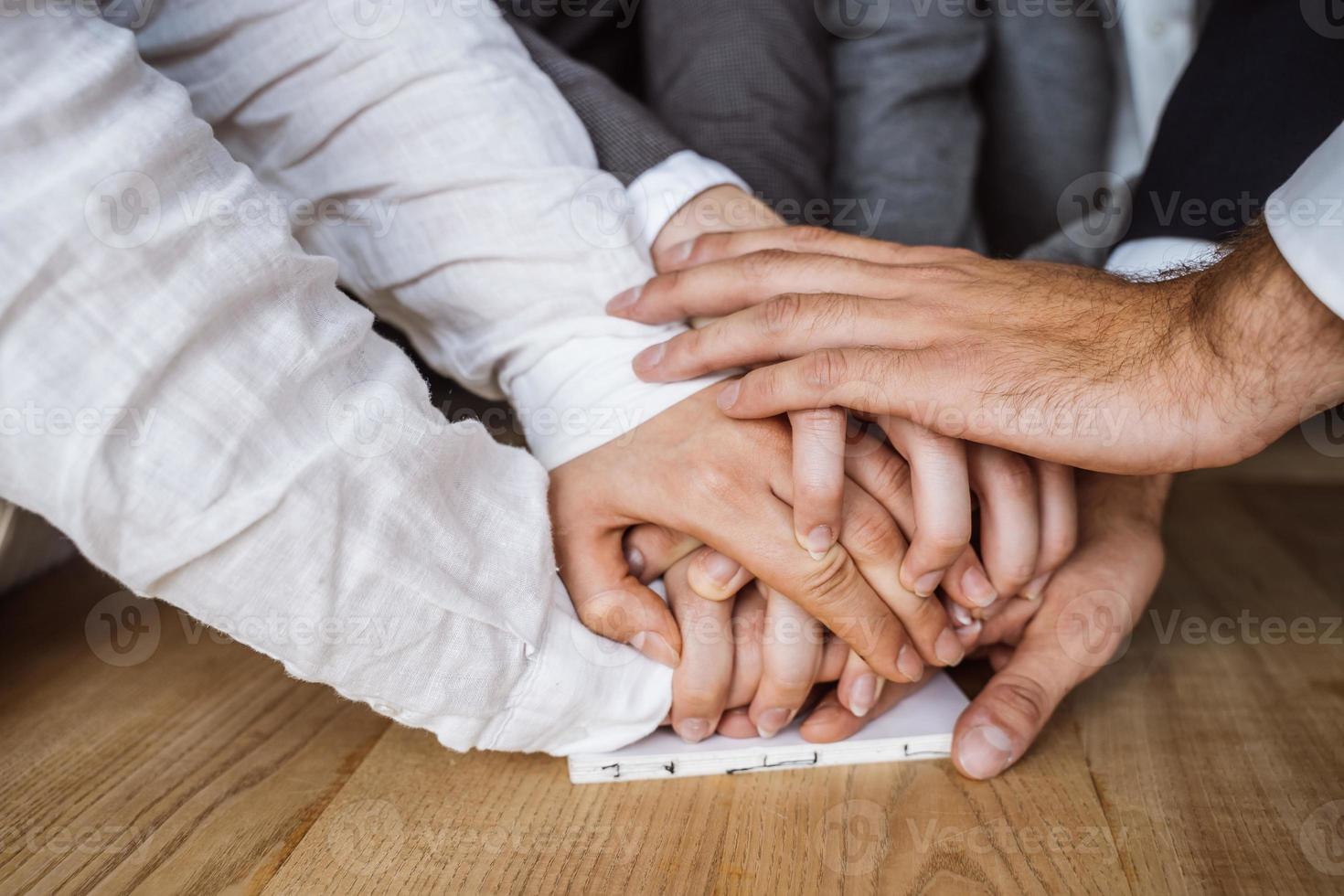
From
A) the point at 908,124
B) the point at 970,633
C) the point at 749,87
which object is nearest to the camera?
the point at 970,633

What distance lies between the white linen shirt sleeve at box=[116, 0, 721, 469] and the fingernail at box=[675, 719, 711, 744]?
19cm

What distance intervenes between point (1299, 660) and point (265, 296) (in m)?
0.70

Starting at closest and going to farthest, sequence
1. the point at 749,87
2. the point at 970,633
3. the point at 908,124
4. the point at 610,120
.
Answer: the point at 970,633 < the point at 610,120 < the point at 749,87 < the point at 908,124

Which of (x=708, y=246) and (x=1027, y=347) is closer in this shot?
(x=1027, y=347)

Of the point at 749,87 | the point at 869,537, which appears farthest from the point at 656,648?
the point at 749,87

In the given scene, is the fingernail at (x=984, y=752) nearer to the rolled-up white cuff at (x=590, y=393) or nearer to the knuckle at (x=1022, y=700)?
the knuckle at (x=1022, y=700)

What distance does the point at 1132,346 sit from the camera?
1.71 feet

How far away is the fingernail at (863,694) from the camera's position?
1.89ft

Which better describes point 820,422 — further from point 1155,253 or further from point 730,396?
point 1155,253

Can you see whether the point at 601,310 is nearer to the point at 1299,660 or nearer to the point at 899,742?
the point at 899,742

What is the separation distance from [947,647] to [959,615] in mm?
36

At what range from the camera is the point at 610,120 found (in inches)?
29.4

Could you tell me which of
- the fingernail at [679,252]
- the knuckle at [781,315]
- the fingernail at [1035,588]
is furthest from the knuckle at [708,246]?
the fingernail at [1035,588]

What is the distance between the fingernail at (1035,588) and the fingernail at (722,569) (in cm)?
20
